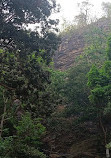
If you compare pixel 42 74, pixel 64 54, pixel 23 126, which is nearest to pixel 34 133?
pixel 23 126

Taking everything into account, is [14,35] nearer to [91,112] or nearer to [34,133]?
[34,133]

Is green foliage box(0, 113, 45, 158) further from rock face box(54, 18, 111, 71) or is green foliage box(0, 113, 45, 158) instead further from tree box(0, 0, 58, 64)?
rock face box(54, 18, 111, 71)

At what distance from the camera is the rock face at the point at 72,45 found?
27.5 metres

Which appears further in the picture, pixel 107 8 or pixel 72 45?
pixel 107 8

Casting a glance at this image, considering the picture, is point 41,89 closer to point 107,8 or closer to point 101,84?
point 101,84

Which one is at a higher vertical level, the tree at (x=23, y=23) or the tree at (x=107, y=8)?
the tree at (x=107, y=8)

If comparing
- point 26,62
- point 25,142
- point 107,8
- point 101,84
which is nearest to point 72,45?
point 107,8

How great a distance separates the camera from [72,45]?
3084 centimetres

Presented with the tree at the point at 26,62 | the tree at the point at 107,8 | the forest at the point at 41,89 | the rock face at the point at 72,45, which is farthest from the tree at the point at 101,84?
the tree at the point at 107,8

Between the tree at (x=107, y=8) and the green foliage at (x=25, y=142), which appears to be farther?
the tree at (x=107, y=8)

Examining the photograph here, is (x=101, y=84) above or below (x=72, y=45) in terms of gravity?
below

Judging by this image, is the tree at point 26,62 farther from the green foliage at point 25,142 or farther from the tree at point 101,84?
the tree at point 101,84

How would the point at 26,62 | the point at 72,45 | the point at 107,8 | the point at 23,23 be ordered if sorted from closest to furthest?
the point at 26,62
the point at 23,23
the point at 72,45
the point at 107,8

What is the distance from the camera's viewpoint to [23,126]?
10164 mm
